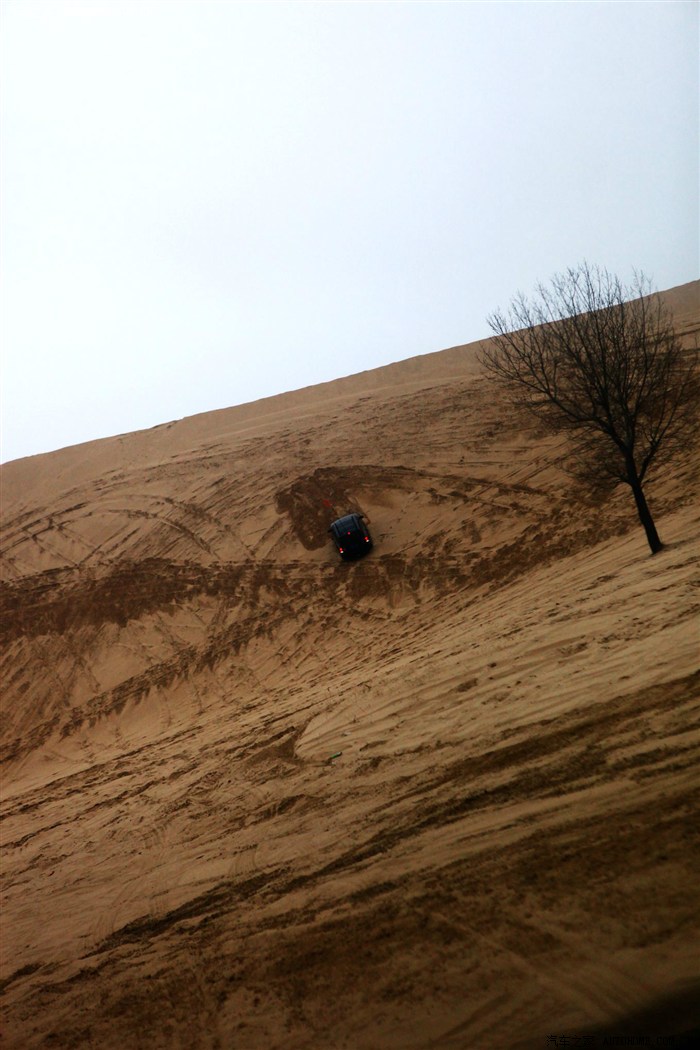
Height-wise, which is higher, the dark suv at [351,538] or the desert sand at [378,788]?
the dark suv at [351,538]

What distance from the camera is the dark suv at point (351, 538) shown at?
20344 mm

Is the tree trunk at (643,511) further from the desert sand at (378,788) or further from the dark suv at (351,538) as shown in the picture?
the dark suv at (351,538)

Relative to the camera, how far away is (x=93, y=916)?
860 centimetres

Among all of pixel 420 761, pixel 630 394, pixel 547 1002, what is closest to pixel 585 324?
pixel 630 394

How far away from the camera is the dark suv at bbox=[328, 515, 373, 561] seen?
20344mm

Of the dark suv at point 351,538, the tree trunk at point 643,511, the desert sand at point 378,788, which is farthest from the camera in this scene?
the dark suv at point 351,538

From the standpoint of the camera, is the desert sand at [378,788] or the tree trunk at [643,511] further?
the tree trunk at [643,511]

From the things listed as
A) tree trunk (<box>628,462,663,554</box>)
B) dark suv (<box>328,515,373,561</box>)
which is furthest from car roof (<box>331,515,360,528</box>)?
tree trunk (<box>628,462,663,554</box>)

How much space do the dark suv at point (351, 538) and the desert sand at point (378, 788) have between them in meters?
0.56

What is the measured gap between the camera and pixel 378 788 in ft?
27.6

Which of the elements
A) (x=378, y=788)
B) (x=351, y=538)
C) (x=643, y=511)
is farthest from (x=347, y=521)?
(x=378, y=788)

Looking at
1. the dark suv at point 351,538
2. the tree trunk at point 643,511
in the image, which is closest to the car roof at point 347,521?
the dark suv at point 351,538

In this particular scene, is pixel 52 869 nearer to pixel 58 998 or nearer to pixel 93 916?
pixel 93 916

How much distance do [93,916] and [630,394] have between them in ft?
37.2
